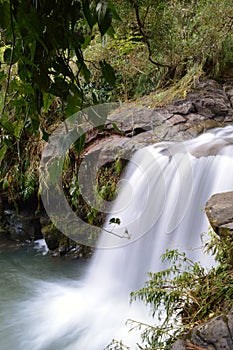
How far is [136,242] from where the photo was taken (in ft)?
12.3

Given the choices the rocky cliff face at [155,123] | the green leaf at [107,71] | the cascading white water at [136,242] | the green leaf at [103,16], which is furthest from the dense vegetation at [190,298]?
the rocky cliff face at [155,123]

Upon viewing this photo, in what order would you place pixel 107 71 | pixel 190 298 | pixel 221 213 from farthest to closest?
pixel 221 213, pixel 190 298, pixel 107 71

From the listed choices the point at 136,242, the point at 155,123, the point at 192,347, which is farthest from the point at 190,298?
the point at 155,123

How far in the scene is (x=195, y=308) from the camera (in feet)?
5.66

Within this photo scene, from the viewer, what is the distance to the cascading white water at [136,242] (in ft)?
9.30

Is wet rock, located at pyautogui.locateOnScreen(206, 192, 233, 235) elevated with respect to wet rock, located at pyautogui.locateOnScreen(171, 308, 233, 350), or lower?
elevated

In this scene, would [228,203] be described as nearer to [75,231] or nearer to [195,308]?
[195,308]

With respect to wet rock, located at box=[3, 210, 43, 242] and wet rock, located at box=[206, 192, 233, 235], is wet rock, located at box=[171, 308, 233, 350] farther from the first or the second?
wet rock, located at box=[3, 210, 43, 242]

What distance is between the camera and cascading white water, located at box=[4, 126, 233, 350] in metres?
2.84

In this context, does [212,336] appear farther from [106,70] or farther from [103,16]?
[103,16]

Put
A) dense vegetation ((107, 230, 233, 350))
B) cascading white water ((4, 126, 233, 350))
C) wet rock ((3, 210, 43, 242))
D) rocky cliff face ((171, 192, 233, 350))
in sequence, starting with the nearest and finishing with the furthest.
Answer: rocky cliff face ((171, 192, 233, 350)) → dense vegetation ((107, 230, 233, 350)) → cascading white water ((4, 126, 233, 350)) → wet rock ((3, 210, 43, 242))

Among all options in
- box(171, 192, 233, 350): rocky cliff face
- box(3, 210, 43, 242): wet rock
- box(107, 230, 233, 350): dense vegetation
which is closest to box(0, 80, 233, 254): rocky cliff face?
box(3, 210, 43, 242): wet rock

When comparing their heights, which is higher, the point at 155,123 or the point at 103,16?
the point at 103,16

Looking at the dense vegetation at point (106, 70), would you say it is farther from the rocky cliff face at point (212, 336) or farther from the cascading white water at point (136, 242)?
the cascading white water at point (136, 242)
